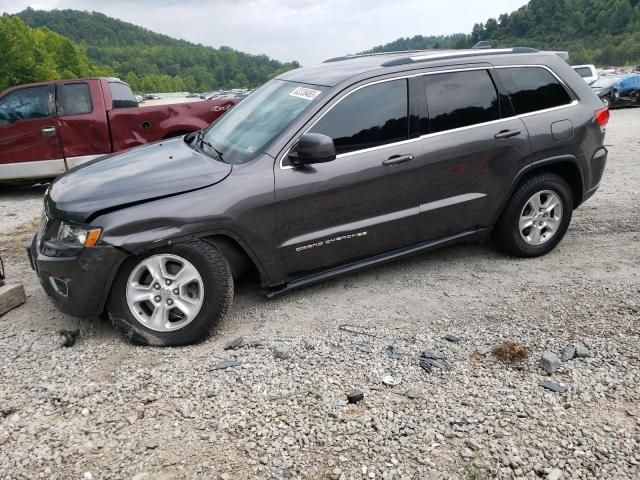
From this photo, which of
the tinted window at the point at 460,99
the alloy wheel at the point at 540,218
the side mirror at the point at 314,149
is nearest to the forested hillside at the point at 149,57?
the tinted window at the point at 460,99

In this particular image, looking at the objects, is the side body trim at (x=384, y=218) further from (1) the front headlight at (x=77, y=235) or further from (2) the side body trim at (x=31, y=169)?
(2) the side body trim at (x=31, y=169)

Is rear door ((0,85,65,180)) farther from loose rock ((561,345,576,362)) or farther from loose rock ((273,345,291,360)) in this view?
loose rock ((561,345,576,362))

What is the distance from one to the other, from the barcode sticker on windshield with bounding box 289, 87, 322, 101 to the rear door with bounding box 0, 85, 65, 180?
543 cm

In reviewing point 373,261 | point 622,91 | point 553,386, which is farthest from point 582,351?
point 622,91

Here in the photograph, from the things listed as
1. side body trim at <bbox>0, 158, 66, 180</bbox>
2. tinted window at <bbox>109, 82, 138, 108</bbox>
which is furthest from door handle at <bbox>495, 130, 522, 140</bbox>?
side body trim at <bbox>0, 158, 66, 180</bbox>

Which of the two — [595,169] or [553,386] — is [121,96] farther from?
[553,386]

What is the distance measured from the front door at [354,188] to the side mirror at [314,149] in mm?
106

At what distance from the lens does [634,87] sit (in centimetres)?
2123

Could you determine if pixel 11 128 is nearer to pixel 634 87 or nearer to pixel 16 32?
pixel 634 87

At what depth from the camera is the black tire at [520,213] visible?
464 cm

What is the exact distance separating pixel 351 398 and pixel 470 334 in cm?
108

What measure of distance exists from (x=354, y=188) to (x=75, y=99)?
6.17 m

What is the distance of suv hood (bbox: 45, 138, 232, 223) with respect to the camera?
3.47m

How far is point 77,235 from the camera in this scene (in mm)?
3432
